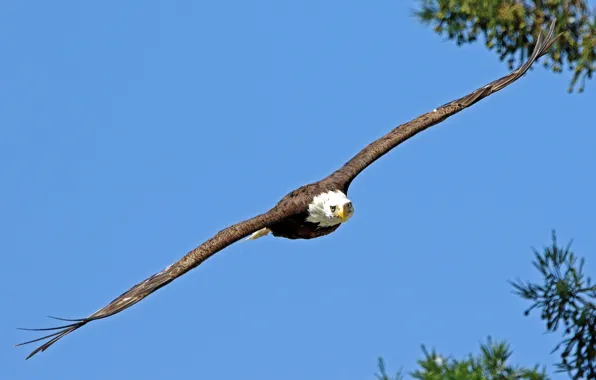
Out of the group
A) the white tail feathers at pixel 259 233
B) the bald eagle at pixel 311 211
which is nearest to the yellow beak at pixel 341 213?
the bald eagle at pixel 311 211

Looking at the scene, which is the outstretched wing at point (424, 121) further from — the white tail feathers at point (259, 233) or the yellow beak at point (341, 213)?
the white tail feathers at point (259, 233)

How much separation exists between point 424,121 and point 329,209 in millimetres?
2101

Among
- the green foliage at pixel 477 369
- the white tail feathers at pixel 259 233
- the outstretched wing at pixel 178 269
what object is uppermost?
the white tail feathers at pixel 259 233

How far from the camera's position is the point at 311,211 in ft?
50.0

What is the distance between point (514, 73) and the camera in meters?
17.1

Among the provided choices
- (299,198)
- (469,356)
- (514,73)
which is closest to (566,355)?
(469,356)

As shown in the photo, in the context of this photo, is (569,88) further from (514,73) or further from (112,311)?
(112,311)

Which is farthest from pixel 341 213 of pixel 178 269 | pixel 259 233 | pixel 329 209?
pixel 178 269

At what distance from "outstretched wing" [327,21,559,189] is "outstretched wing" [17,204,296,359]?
125cm

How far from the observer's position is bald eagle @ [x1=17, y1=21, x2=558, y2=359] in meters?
13.8

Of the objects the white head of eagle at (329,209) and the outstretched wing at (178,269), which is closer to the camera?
the outstretched wing at (178,269)

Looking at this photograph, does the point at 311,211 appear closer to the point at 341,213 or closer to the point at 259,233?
the point at 341,213

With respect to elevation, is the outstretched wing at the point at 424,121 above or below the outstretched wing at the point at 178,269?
above

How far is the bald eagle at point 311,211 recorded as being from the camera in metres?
13.8
